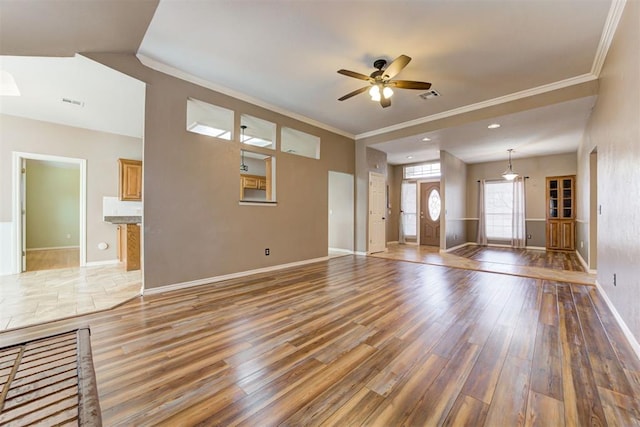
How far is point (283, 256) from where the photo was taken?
16.6 ft

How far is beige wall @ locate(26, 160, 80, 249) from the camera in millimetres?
7105

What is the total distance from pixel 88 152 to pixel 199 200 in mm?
3329

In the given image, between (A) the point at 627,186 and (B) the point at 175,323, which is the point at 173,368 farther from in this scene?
(A) the point at 627,186

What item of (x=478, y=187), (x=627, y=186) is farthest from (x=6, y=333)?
(x=478, y=187)

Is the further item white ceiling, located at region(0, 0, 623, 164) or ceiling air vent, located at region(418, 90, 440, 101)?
ceiling air vent, located at region(418, 90, 440, 101)

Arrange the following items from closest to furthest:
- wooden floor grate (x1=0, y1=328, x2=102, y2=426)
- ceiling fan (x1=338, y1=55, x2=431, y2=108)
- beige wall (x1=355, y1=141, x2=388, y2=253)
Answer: wooden floor grate (x1=0, y1=328, x2=102, y2=426)
ceiling fan (x1=338, y1=55, x2=431, y2=108)
beige wall (x1=355, y1=141, x2=388, y2=253)

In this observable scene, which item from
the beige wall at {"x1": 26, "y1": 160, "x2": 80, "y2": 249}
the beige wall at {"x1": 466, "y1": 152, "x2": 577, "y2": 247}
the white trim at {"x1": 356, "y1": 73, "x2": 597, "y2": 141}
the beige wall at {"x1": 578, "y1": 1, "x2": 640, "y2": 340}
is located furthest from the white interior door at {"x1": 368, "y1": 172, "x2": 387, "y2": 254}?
the beige wall at {"x1": 26, "y1": 160, "x2": 80, "y2": 249}

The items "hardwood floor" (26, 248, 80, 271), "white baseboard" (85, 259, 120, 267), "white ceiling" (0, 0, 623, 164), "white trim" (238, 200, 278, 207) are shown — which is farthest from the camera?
"white baseboard" (85, 259, 120, 267)

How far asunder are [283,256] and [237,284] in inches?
51.4

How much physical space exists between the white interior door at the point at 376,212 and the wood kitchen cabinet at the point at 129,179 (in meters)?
5.33

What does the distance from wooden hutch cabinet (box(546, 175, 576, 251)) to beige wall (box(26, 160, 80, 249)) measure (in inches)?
529

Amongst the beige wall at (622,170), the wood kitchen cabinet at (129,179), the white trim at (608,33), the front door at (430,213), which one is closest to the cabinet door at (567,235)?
the front door at (430,213)

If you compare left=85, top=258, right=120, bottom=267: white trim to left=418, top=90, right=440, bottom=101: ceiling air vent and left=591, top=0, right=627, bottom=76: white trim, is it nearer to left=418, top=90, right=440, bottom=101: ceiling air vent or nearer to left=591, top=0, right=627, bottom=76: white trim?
left=418, top=90, right=440, bottom=101: ceiling air vent

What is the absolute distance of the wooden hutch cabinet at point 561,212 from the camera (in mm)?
7180
